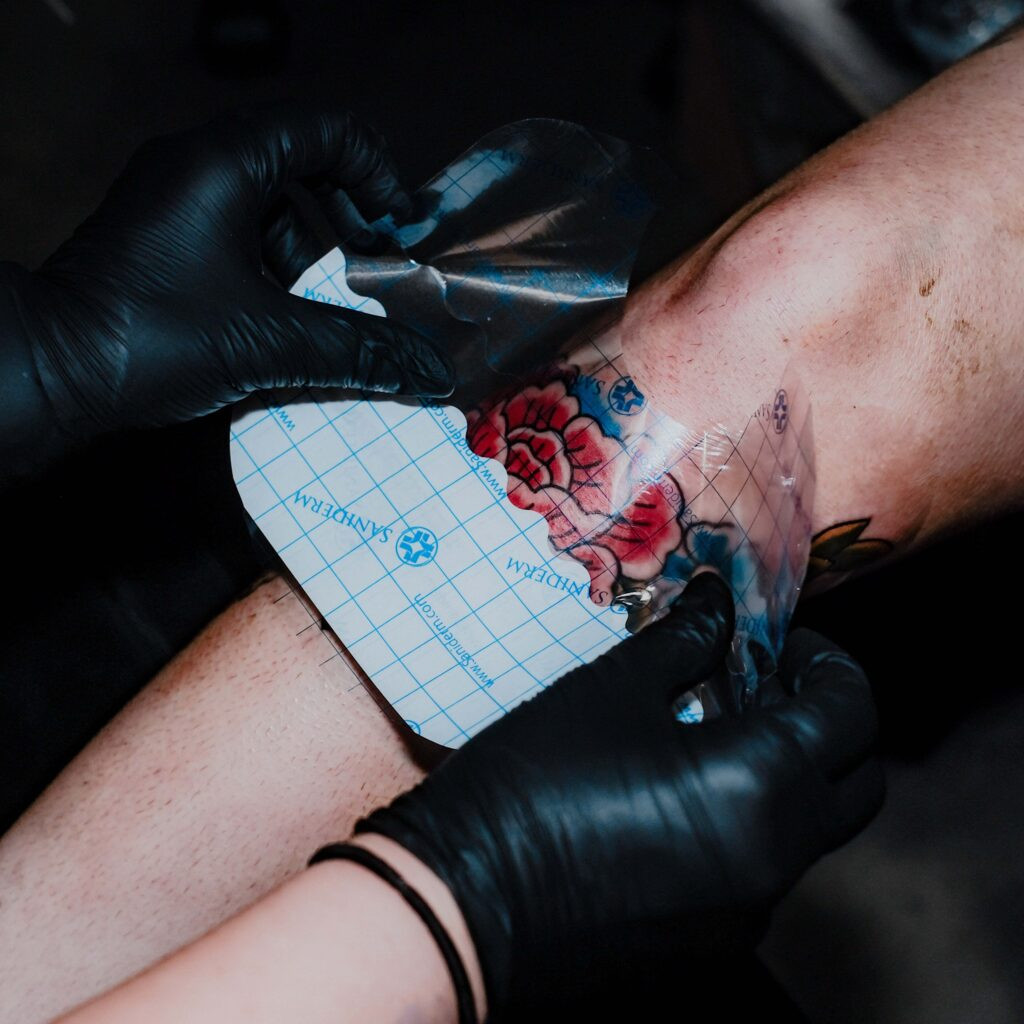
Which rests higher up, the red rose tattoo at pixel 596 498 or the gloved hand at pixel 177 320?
the gloved hand at pixel 177 320

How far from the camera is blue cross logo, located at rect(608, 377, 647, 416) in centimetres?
86

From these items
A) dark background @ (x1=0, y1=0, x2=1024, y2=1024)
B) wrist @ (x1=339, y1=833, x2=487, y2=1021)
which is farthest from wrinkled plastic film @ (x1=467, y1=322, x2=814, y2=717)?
dark background @ (x1=0, y1=0, x2=1024, y2=1024)

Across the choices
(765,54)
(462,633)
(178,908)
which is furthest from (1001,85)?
(178,908)

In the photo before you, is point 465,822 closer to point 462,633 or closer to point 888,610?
point 462,633

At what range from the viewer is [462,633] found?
2.70 feet

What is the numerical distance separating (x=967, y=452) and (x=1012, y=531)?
59 cm

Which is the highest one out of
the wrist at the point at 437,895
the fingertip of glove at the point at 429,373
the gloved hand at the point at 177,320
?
the gloved hand at the point at 177,320

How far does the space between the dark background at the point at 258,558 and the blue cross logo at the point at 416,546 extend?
0.38 metres

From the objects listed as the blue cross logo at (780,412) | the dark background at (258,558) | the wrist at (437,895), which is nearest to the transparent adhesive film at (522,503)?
the blue cross logo at (780,412)

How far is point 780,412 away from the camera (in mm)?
851

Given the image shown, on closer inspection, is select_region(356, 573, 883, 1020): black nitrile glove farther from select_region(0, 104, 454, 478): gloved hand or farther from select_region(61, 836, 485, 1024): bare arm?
select_region(0, 104, 454, 478): gloved hand

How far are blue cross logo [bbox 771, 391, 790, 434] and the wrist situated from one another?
0.50 metres

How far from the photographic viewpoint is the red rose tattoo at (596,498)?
0.82 metres

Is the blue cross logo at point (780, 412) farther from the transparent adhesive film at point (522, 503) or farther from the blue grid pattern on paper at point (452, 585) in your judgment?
the blue grid pattern on paper at point (452, 585)
